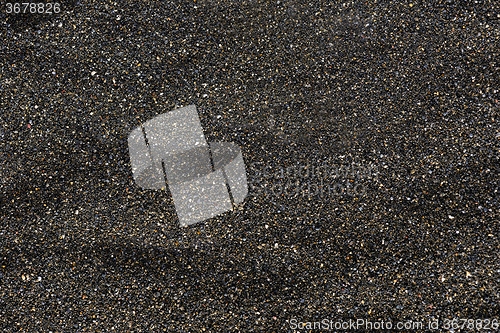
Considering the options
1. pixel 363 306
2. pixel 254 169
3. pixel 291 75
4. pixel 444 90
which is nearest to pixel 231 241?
pixel 254 169

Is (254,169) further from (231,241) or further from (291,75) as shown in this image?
(291,75)

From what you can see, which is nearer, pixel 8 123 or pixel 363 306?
pixel 363 306

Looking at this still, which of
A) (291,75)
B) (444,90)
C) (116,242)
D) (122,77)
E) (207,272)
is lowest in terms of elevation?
(207,272)

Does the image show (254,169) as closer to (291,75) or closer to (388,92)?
(291,75)

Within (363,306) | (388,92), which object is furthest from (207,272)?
(388,92)

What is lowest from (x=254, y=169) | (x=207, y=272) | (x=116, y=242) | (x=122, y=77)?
(x=207, y=272)

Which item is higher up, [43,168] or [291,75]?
[291,75]
